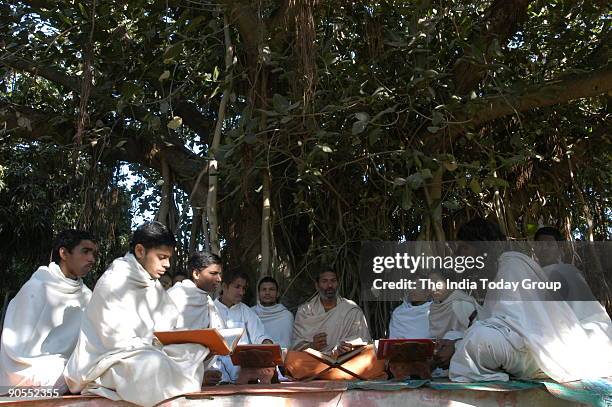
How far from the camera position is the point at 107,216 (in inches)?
298

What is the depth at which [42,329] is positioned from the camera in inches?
185

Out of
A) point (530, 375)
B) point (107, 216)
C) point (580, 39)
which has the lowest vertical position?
point (530, 375)

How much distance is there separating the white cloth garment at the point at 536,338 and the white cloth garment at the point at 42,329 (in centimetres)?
216

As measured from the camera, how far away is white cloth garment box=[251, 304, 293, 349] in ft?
20.7

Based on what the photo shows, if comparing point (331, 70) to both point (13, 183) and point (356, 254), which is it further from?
point (13, 183)

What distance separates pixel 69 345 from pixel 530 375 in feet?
8.39

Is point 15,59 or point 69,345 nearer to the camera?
point 69,345

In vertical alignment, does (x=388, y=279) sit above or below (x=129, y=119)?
below

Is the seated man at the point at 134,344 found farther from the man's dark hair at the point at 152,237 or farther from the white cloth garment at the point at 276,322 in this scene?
the white cloth garment at the point at 276,322

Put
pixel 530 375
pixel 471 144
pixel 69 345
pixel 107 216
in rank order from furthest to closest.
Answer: pixel 107 216 → pixel 471 144 → pixel 69 345 → pixel 530 375

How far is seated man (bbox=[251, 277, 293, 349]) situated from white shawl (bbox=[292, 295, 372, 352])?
0.08m

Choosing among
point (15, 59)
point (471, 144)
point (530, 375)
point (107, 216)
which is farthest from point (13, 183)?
point (530, 375)

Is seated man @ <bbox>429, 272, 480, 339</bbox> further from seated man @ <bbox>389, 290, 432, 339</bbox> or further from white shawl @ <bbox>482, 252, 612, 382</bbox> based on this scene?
white shawl @ <bbox>482, 252, 612, 382</bbox>

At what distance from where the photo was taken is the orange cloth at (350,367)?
5.03 meters
